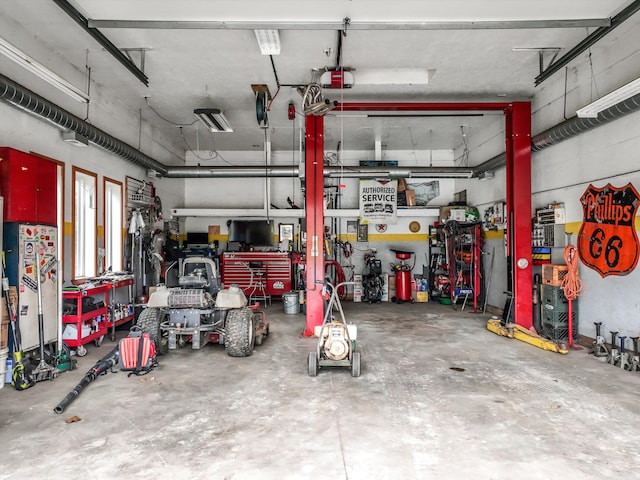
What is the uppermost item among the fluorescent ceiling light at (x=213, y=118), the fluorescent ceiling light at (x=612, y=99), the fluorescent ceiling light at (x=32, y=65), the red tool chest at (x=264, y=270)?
the fluorescent ceiling light at (x=213, y=118)

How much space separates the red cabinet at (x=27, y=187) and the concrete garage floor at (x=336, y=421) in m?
1.85

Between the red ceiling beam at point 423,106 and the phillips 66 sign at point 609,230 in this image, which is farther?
the red ceiling beam at point 423,106

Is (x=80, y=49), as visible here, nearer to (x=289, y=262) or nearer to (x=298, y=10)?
(x=298, y=10)

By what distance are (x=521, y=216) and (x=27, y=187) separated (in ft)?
23.0

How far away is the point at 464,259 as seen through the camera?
9.05 metres

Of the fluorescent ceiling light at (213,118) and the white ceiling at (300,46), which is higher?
the white ceiling at (300,46)

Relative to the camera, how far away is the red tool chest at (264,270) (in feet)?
32.5

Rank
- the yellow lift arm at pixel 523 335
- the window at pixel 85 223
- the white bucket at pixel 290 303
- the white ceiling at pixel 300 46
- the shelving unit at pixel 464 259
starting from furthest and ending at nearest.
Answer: the shelving unit at pixel 464 259 → the white bucket at pixel 290 303 → the window at pixel 85 223 → the yellow lift arm at pixel 523 335 → the white ceiling at pixel 300 46

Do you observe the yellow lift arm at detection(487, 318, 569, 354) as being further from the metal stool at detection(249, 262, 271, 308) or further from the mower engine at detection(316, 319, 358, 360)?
the metal stool at detection(249, 262, 271, 308)

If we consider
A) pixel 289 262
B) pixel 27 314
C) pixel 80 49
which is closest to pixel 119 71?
pixel 80 49

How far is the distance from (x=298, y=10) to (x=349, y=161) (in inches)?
279

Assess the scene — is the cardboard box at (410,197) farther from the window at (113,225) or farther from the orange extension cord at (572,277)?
the window at (113,225)

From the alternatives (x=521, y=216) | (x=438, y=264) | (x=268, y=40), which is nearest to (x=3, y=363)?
(x=268, y=40)

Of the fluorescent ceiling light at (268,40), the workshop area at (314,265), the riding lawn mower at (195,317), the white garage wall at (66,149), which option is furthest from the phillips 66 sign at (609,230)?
the white garage wall at (66,149)
